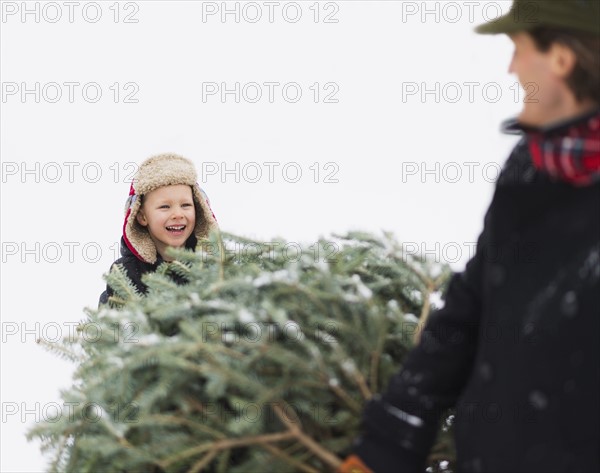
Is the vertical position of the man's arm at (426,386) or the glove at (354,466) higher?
the man's arm at (426,386)

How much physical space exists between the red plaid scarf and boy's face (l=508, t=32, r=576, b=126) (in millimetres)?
74

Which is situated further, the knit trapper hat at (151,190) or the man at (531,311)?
the knit trapper hat at (151,190)

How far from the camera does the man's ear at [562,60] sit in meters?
1.34

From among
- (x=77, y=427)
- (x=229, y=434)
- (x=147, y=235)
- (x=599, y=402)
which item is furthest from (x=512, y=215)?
(x=147, y=235)

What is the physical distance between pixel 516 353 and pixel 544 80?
0.46 m

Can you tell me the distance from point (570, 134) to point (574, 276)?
23 centimetres

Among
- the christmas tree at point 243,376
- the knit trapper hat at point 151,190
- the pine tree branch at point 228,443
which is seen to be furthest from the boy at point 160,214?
the pine tree branch at point 228,443

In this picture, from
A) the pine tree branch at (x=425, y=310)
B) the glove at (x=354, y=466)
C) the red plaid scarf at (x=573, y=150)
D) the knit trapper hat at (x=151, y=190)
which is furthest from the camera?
the knit trapper hat at (x=151, y=190)

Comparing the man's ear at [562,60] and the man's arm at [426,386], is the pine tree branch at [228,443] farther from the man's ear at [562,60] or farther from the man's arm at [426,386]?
the man's ear at [562,60]

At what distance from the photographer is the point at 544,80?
54.1 inches

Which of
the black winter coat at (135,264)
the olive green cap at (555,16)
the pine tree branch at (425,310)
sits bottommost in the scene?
the black winter coat at (135,264)

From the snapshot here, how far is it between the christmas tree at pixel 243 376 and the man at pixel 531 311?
84 millimetres

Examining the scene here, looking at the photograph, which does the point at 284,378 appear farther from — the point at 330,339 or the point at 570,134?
the point at 570,134

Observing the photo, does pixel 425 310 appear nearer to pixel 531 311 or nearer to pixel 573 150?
pixel 531 311
